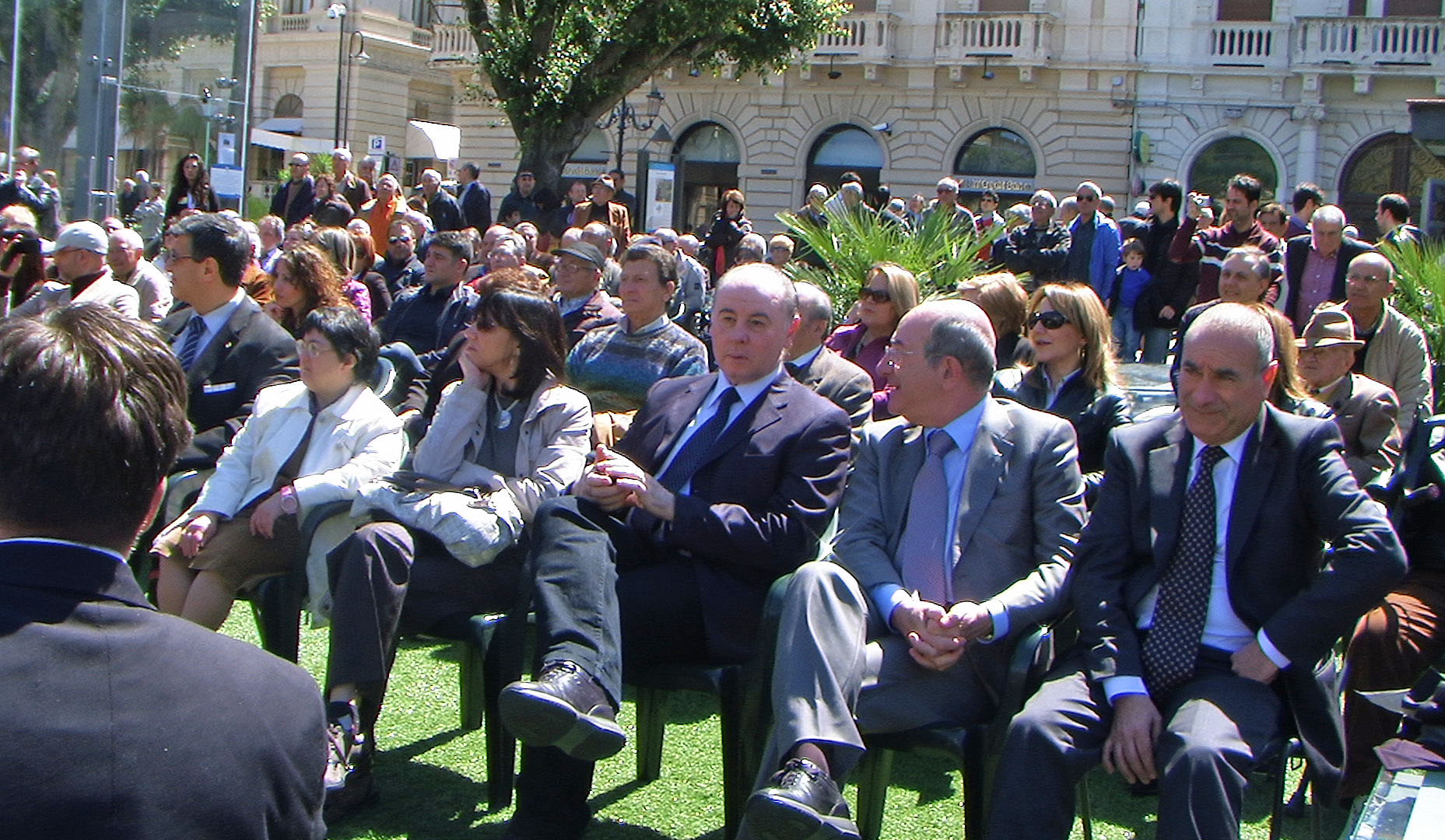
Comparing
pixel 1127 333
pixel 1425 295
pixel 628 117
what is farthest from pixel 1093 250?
pixel 628 117

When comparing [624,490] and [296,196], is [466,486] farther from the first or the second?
[296,196]

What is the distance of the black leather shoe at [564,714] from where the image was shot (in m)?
3.26

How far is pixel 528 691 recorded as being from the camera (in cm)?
326

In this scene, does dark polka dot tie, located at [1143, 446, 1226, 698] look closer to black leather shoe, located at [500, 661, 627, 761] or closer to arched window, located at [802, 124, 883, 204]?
black leather shoe, located at [500, 661, 627, 761]

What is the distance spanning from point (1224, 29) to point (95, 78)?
2612 cm

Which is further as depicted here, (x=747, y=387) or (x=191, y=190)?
(x=191, y=190)

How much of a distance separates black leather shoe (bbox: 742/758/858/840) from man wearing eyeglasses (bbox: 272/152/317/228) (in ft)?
39.9

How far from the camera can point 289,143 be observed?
33.2m

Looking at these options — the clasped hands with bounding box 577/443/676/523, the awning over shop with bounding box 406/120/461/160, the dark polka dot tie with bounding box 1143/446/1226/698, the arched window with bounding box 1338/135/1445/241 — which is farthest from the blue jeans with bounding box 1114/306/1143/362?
the arched window with bounding box 1338/135/1445/241

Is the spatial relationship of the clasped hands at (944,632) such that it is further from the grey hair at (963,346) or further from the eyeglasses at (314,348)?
the eyeglasses at (314,348)

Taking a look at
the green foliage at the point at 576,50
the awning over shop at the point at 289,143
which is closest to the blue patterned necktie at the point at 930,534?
the green foliage at the point at 576,50

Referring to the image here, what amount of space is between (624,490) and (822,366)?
185 centimetres

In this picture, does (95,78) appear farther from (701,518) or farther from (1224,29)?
(1224,29)

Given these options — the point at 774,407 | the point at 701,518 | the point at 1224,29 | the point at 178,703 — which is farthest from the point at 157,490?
Answer: the point at 1224,29
